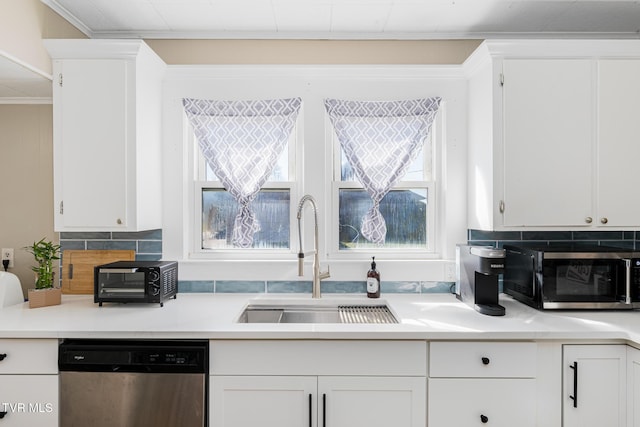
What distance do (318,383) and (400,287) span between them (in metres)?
0.85

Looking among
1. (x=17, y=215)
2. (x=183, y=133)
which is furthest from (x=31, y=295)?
(x=183, y=133)

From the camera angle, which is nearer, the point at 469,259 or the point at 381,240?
the point at 469,259

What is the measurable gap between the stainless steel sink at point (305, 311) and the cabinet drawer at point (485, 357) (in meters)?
0.48

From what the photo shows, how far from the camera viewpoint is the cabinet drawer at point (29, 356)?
1571 millimetres

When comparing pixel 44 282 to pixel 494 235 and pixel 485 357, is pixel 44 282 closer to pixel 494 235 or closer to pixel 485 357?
pixel 485 357

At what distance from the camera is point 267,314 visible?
2.09 meters

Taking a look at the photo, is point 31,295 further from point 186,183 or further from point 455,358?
point 455,358

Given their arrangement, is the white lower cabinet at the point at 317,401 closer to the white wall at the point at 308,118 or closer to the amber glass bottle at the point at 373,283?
the amber glass bottle at the point at 373,283

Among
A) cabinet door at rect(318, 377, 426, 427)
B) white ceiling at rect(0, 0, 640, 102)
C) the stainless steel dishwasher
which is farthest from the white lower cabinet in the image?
white ceiling at rect(0, 0, 640, 102)

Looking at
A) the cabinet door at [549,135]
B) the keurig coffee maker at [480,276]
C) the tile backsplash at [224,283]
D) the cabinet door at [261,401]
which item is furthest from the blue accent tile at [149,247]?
the cabinet door at [549,135]

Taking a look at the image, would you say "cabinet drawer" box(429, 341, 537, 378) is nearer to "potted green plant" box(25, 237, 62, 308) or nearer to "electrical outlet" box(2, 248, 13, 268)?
"potted green plant" box(25, 237, 62, 308)

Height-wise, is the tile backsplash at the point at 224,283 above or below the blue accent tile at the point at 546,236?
below

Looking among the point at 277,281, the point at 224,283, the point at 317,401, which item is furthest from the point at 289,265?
the point at 317,401

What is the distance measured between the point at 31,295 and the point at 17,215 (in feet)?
2.02
